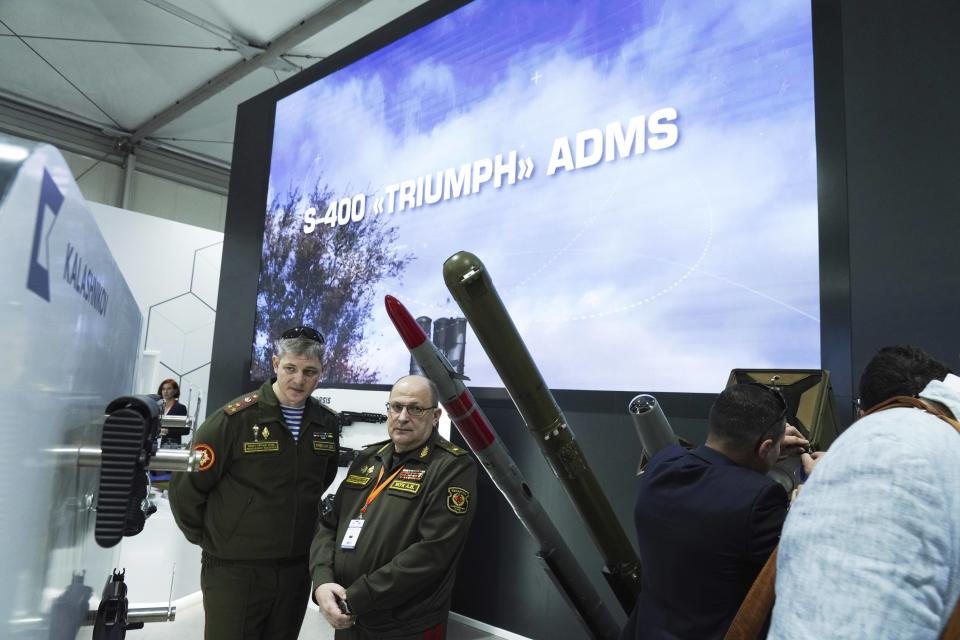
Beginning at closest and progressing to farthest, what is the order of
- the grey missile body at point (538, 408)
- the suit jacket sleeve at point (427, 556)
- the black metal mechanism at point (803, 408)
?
1. the black metal mechanism at point (803, 408)
2. the suit jacket sleeve at point (427, 556)
3. the grey missile body at point (538, 408)

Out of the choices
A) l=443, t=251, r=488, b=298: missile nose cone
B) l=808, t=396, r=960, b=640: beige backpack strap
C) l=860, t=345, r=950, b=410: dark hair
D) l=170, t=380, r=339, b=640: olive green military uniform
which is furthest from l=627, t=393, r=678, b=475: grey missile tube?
l=808, t=396, r=960, b=640: beige backpack strap

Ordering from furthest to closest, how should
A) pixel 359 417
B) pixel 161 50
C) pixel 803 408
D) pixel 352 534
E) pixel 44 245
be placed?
1. pixel 161 50
2. pixel 359 417
3. pixel 352 534
4. pixel 803 408
5. pixel 44 245

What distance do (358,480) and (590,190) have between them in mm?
1950

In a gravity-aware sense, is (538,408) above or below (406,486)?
above

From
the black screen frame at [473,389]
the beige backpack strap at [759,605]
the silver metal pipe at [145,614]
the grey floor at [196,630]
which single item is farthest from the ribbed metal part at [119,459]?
the grey floor at [196,630]

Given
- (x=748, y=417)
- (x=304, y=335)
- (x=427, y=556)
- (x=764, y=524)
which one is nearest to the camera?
(x=764, y=524)

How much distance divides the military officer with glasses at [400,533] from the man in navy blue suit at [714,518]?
0.70 m

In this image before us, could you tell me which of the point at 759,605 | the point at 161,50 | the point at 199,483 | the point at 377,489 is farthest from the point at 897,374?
the point at 161,50

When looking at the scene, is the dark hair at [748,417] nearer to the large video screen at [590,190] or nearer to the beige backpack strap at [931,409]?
the beige backpack strap at [931,409]

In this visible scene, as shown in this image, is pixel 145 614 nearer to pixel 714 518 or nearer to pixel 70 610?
pixel 70 610

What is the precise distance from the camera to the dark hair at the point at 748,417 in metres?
1.60

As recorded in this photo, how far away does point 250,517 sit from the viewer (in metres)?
2.21

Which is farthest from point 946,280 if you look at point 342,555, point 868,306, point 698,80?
point 342,555

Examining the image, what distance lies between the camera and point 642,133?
10.9 ft
